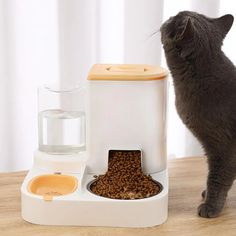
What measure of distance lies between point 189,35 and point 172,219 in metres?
0.40

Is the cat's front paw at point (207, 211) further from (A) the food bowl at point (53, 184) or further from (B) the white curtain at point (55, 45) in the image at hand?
(B) the white curtain at point (55, 45)

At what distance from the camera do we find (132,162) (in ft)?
4.02

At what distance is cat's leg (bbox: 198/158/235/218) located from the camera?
3.82ft

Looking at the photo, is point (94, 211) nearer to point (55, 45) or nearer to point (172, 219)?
point (172, 219)

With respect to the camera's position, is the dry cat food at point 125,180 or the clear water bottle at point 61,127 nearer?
the dry cat food at point 125,180

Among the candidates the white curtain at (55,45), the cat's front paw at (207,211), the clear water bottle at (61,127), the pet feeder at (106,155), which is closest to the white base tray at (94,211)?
the pet feeder at (106,155)

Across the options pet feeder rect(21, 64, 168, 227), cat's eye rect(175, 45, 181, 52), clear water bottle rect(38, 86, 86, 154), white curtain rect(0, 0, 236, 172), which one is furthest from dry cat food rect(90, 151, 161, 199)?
white curtain rect(0, 0, 236, 172)

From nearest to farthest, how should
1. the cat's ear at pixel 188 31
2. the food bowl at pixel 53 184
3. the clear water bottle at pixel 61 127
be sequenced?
the cat's ear at pixel 188 31, the food bowl at pixel 53 184, the clear water bottle at pixel 61 127

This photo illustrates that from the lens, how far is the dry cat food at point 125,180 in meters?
1.13

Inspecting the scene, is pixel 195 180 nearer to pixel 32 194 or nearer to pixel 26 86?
pixel 32 194

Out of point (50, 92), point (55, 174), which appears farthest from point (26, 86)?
point (55, 174)

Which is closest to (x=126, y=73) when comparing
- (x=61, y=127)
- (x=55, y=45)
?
(x=61, y=127)

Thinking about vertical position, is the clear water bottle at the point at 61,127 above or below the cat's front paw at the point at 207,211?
above

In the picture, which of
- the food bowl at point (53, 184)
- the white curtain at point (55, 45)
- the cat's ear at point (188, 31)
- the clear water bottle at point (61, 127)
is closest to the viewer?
the cat's ear at point (188, 31)
